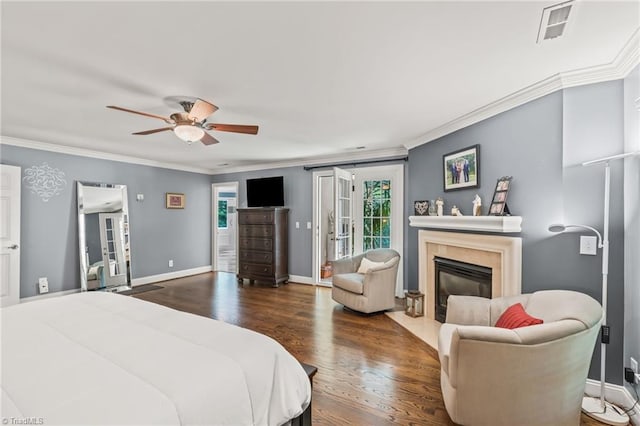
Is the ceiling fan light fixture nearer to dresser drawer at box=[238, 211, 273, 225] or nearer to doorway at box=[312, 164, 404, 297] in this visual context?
doorway at box=[312, 164, 404, 297]

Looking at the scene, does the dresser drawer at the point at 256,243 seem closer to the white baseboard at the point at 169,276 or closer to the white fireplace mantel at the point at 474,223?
the white baseboard at the point at 169,276

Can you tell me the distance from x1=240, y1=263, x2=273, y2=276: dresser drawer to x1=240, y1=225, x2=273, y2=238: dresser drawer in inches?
22.5

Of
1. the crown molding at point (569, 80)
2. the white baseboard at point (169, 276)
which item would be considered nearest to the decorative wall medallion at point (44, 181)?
the white baseboard at point (169, 276)

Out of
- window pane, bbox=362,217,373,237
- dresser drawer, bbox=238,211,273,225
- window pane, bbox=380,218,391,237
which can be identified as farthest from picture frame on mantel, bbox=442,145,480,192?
dresser drawer, bbox=238,211,273,225

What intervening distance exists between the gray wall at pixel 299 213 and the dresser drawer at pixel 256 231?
47 cm

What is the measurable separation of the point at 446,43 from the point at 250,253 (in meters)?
4.76

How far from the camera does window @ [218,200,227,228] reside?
9.13 metres

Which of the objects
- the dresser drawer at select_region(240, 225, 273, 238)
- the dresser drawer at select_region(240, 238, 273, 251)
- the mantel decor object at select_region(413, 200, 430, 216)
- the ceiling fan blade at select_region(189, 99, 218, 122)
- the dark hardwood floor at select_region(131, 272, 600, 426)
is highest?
the ceiling fan blade at select_region(189, 99, 218, 122)

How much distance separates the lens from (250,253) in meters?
5.66

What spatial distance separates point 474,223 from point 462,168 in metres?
0.71

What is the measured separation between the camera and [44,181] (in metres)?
4.29

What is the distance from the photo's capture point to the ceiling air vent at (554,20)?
1492 mm

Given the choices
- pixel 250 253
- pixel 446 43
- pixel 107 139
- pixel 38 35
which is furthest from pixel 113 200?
pixel 446 43

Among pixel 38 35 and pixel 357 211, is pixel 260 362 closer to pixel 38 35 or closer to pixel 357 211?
pixel 38 35
